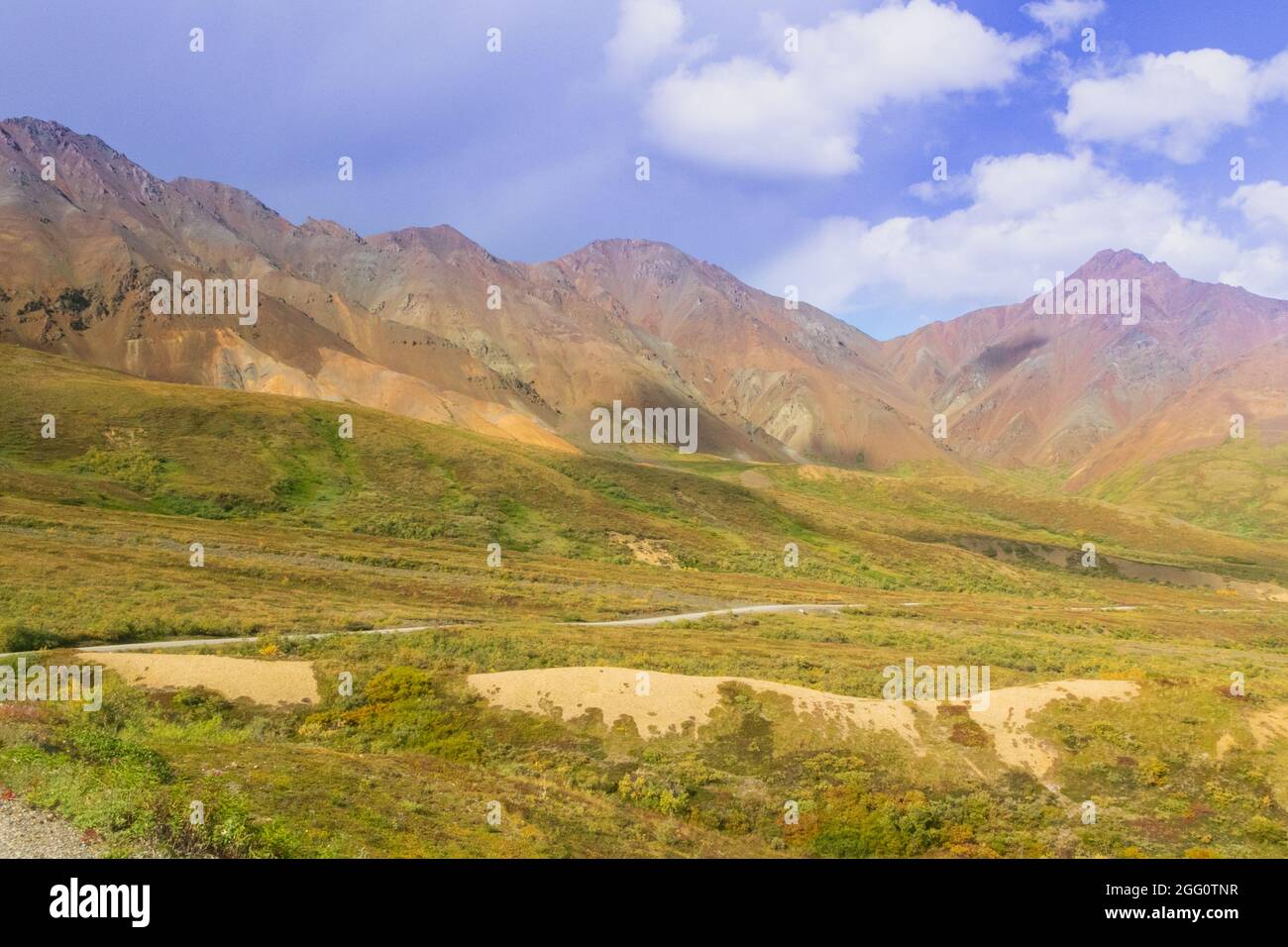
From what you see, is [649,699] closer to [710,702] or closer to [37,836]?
[710,702]

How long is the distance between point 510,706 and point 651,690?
4.87 m

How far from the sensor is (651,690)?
26.1 meters

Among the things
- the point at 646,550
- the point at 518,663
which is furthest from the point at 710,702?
Answer: the point at 646,550

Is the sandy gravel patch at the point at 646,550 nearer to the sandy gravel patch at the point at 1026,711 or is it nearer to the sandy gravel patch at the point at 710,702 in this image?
the sandy gravel patch at the point at 710,702

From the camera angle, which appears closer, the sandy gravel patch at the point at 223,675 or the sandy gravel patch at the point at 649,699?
the sandy gravel patch at the point at 223,675

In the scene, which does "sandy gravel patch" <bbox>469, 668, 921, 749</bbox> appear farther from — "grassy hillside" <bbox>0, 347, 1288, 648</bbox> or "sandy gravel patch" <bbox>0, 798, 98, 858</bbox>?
"sandy gravel patch" <bbox>0, 798, 98, 858</bbox>

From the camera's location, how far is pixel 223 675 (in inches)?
963

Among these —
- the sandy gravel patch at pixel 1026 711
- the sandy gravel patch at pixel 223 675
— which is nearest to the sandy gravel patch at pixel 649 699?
the sandy gravel patch at pixel 1026 711

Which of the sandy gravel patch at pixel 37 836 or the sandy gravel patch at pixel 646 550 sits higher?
the sandy gravel patch at pixel 646 550

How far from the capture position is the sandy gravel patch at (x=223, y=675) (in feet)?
78.2

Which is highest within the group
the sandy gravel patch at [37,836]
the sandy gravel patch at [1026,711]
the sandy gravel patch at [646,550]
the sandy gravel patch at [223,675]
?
the sandy gravel patch at [646,550]

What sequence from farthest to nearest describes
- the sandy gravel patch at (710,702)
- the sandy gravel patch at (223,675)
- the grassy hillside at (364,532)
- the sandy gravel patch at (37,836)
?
the grassy hillside at (364,532) → the sandy gravel patch at (710,702) → the sandy gravel patch at (223,675) → the sandy gravel patch at (37,836)

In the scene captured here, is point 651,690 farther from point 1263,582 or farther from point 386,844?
point 1263,582
